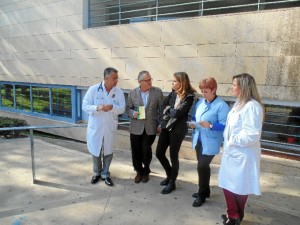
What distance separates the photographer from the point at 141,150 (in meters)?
3.73

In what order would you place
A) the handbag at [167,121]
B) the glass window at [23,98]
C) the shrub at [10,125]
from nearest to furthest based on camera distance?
the handbag at [167,121] < the shrub at [10,125] < the glass window at [23,98]

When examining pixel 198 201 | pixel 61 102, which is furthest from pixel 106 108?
pixel 61 102

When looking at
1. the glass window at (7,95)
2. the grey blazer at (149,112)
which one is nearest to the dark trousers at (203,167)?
the grey blazer at (149,112)

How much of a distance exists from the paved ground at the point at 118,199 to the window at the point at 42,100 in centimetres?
331

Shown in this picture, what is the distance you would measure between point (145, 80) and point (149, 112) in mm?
405

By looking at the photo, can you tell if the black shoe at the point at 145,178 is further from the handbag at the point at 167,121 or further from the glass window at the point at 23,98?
the glass window at the point at 23,98

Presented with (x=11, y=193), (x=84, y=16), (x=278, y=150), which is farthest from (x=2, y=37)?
(x=278, y=150)

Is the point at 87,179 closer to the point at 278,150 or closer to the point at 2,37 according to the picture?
the point at 278,150

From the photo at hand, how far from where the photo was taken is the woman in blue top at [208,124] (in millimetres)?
2863

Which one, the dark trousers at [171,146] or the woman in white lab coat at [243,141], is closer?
the woman in white lab coat at [243,141]

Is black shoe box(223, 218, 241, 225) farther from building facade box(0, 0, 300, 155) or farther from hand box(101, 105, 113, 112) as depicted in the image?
building facade box(0, 0, 300, 155)

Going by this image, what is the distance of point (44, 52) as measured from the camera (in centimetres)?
794

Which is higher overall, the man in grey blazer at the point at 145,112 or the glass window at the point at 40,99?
the man in grey blazer at the point at 145,112

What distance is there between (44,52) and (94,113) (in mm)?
5224
